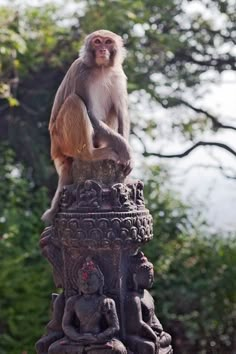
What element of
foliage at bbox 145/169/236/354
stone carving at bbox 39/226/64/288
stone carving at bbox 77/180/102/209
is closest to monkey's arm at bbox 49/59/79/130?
stone carving at bbox 77/180/102/209

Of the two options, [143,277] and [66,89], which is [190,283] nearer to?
[143,277]

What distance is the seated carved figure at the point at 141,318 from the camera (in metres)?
2.60

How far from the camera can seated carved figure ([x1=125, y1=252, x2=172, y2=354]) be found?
260cm

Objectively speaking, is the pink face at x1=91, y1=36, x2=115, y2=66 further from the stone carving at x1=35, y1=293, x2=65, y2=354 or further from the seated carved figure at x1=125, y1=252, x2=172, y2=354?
the stone carving at x1=35, y1=293, x2=65, y2=354

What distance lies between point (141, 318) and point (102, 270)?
28 centimetres

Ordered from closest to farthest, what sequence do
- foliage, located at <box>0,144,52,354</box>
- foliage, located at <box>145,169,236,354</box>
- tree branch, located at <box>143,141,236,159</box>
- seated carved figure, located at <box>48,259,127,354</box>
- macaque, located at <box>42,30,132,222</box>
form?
seated carved figure, located at <box>48,259,127,354</box> < macaque, located at <box>42,30,132,222</box> < foliage, located at <box>0,144,52,354</box> < foliage, located at <box>145,169,236,354</box> < tree branch, located at <box>143,141,236,159</box>

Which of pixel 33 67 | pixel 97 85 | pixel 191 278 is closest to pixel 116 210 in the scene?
pixel 97 85

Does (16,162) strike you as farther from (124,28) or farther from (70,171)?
(70,171)

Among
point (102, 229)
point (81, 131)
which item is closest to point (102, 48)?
point (81, 131)

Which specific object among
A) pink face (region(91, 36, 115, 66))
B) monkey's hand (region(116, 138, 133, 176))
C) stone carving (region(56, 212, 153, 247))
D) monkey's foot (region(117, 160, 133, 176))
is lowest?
stone carving (region(56, 212, 153, 247))

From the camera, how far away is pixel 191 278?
20.0ft

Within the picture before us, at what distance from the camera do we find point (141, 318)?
2.65 meters

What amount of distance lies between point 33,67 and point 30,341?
296 centimetres

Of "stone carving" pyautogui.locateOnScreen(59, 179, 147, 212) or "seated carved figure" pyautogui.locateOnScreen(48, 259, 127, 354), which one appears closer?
"seated carved figure" pyautogui.locateOnScreen(48, 259, 127, 354)
